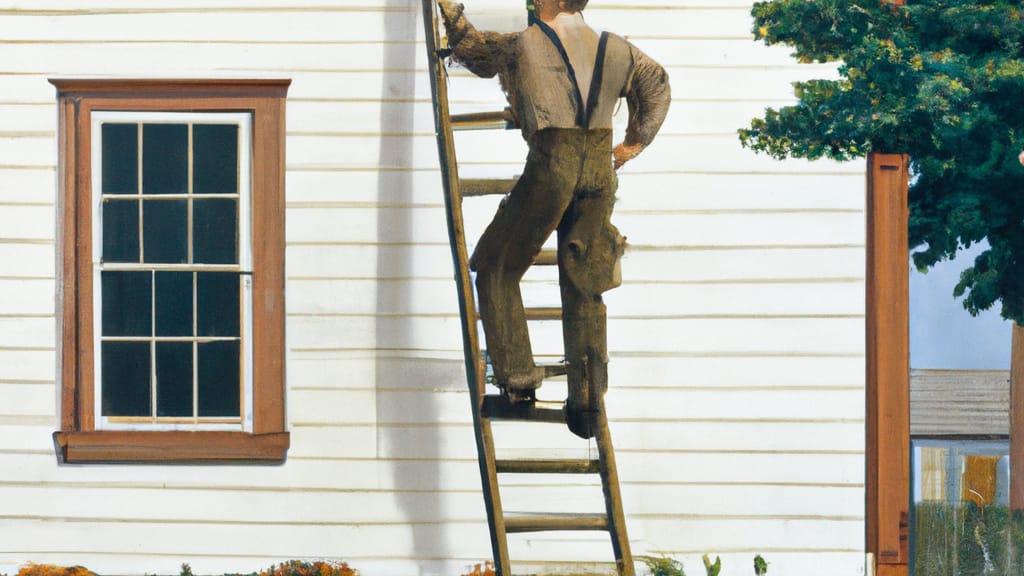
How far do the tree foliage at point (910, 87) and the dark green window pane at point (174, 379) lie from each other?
2871 millimetres

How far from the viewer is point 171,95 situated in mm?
5816

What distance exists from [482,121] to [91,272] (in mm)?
2022

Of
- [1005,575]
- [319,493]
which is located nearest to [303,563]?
[319,493]

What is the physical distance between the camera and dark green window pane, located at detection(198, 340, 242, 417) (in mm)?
5828

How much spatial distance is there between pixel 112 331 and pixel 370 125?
1593 millimetres

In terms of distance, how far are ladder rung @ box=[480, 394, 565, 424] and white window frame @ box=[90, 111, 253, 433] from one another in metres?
1.42

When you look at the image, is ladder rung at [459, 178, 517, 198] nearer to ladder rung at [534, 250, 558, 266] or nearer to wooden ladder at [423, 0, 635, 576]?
wooden ladder at [423, 0, 635, 576]

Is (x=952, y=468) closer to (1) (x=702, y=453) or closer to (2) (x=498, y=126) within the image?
(1) (x=702, y=453)

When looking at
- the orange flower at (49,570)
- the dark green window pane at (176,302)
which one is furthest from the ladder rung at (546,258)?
the orange flower at (49,570)

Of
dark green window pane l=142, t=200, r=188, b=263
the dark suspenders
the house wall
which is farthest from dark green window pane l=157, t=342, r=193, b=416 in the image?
the dark suspenders

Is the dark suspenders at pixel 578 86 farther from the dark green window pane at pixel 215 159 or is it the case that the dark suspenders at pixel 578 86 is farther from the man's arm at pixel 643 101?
the dark green window pane at pixel 215 159

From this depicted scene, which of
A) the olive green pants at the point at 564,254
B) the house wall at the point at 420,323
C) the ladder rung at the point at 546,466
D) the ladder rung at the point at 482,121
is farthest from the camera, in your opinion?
the house wall at the point at 420,323

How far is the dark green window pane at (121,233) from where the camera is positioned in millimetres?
5840

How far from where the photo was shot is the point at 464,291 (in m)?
5.07
